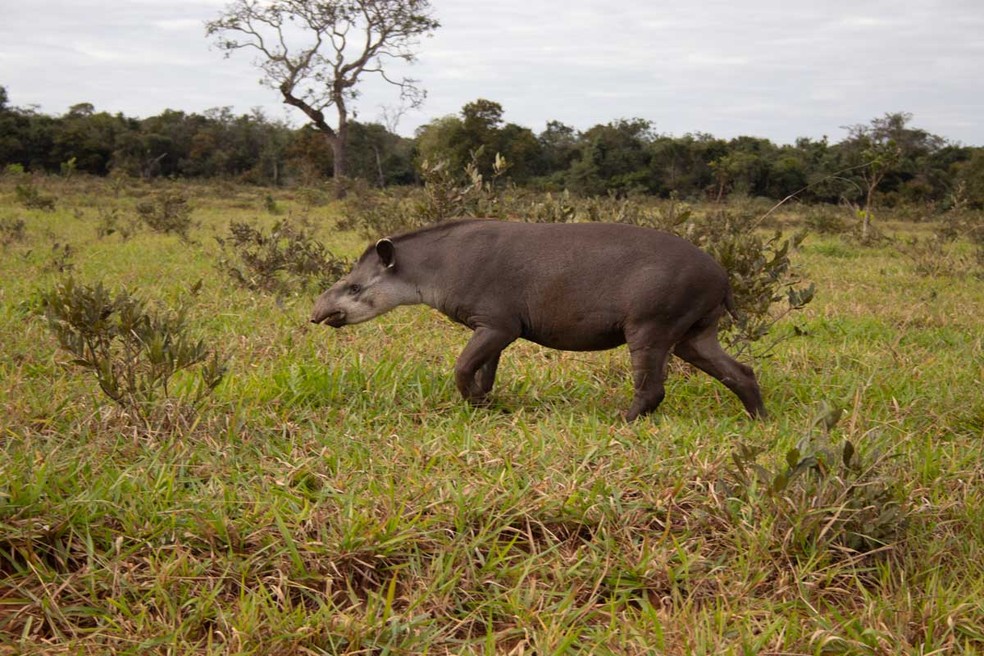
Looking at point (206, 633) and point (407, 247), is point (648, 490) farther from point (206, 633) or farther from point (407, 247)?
point (407, 247)

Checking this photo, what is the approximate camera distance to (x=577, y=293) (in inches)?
190

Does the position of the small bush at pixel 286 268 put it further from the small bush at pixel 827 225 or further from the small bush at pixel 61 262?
the small bush at pixel 827 225

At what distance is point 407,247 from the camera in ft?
17.9

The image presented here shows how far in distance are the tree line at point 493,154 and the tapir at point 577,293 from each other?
22.5 meters

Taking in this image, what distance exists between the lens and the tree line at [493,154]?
31.9 metres

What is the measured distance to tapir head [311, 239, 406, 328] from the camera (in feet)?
17.9

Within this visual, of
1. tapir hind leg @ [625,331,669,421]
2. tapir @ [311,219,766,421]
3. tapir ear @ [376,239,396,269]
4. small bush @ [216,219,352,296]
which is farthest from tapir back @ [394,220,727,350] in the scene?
small bush @ [216,219,352,296]

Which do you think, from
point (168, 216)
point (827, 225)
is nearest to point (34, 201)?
point (168, 216)

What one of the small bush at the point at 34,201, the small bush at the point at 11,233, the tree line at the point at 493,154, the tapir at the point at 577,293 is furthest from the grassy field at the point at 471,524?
the tree line at the point at 493,154

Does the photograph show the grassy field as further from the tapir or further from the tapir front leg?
the tapir

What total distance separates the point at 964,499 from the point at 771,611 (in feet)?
Result: 4.05

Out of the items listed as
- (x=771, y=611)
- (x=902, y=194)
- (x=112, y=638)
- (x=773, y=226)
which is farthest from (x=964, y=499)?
(x=902, y=194)

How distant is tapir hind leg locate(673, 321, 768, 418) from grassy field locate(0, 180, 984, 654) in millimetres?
144

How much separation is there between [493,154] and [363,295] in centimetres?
2784
